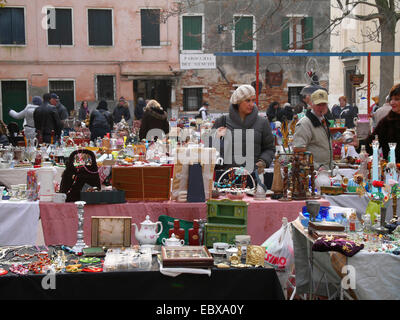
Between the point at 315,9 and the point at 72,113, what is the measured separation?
9.99 metres

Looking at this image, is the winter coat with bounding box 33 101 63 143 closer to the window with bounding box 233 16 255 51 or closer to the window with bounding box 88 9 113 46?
the window with bounding box 88 9 113 46

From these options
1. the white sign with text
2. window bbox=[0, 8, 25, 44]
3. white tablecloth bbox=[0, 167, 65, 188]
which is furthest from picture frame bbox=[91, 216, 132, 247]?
window bbox=[0, 8, 25, 44]

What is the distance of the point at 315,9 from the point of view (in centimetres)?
2148

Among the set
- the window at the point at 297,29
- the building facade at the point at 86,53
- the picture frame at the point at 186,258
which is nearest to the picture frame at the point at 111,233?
the picture frame at the point at 186,258

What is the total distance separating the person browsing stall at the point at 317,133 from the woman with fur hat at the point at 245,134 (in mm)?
277

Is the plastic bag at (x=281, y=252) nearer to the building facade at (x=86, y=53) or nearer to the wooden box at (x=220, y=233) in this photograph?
the wooden box at (x=220, y=233)

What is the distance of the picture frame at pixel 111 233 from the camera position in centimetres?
355

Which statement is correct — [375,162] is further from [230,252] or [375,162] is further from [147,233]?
[147,233]

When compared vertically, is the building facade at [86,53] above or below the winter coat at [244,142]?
above

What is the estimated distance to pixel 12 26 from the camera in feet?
65.9

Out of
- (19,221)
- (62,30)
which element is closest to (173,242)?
(19,221)

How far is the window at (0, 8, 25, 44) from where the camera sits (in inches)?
789

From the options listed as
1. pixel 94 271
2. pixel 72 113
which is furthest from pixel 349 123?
pixel 72 113

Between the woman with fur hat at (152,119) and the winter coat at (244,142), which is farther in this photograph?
the woman with fur hat at (152,119)
